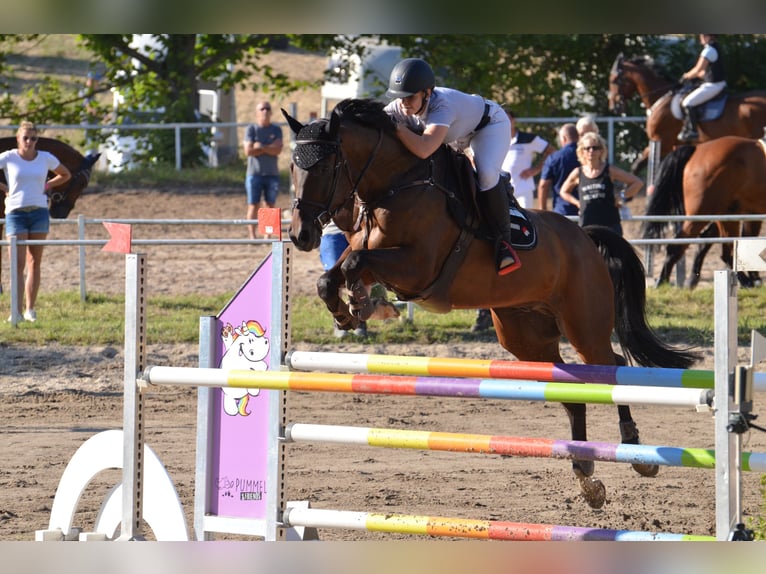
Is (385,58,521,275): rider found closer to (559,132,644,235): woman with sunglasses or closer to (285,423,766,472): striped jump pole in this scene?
(285,423,766,472): striped jump pole

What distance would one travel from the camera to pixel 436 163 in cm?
534

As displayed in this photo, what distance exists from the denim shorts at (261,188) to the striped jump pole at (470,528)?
865 centimetres

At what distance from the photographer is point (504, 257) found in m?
5.35

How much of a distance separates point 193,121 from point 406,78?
1314cm

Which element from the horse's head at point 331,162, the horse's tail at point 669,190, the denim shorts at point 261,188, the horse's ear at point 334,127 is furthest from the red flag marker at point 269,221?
the denim shorts at point 261,188

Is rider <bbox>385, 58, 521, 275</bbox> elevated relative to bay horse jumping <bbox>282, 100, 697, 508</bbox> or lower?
elevated

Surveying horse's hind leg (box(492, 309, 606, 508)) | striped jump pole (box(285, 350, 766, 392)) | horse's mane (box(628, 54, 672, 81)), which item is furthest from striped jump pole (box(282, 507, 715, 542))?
horse's mane (box(628, 54, 672, 81))

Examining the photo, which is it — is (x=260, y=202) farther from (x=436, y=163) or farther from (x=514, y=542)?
(x=514, y=542)

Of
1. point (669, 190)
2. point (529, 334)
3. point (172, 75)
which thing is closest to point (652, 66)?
point (669, 190)

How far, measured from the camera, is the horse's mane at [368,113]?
519 centimetres

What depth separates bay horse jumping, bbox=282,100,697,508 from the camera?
4.92 metres

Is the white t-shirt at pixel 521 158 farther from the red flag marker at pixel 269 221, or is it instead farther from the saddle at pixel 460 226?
the red flag marker at pixel 269 221

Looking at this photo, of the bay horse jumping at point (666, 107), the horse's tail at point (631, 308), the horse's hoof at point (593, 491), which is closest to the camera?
the horse's hoof at point (593, 491)

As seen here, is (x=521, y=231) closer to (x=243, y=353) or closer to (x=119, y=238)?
(x=243, y=353)
